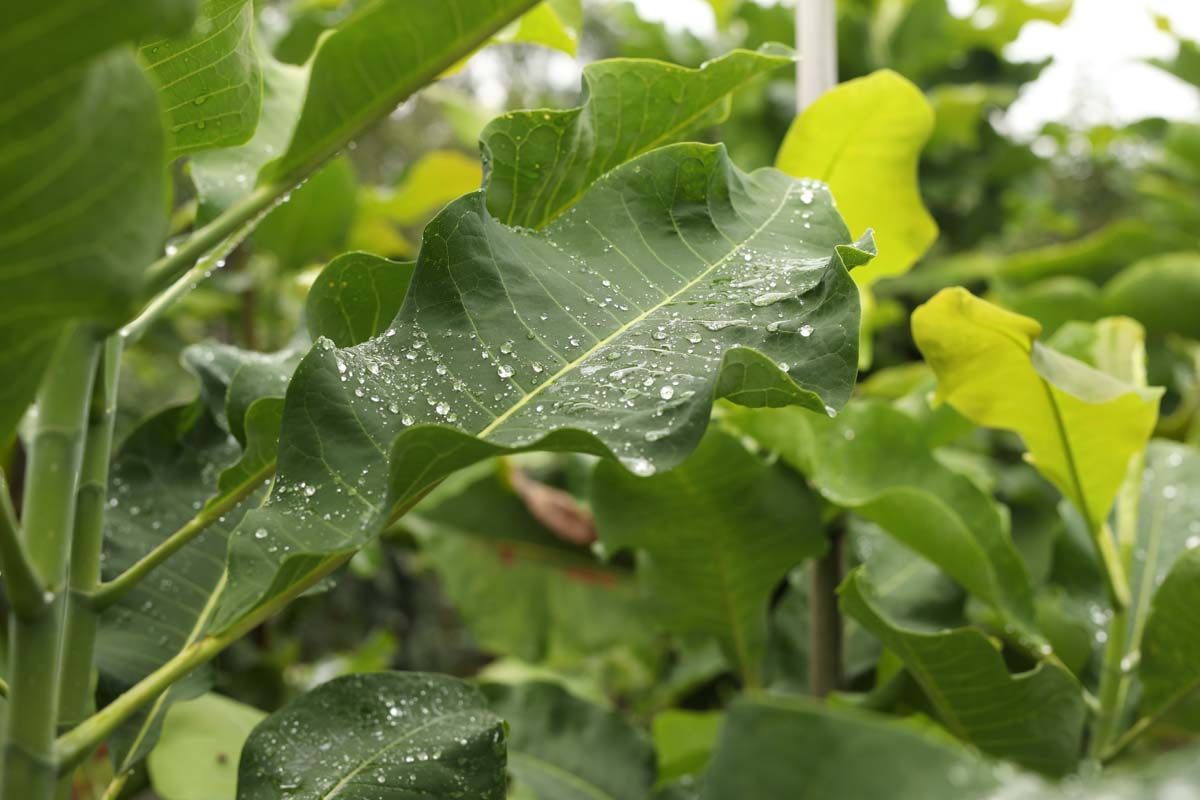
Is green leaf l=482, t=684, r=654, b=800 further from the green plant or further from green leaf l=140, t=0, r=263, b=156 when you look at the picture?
green leaf l=140, t=0, r=263, b=156

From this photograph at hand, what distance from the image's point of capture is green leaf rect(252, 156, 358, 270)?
5.29 ft

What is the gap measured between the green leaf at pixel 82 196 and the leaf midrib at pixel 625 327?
8.9 inches

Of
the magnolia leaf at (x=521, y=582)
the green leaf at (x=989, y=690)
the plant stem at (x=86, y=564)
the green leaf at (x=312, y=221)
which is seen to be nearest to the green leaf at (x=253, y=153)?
the plant stem at (x=86, y=564)

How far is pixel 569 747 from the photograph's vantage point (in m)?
1.03

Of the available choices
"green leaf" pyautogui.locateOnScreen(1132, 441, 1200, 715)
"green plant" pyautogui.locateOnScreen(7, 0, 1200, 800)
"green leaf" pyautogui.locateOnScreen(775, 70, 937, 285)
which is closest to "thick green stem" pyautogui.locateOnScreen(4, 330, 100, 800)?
"green plant" pyautogui.locateOnScreen(7, 0, 1200, 800)

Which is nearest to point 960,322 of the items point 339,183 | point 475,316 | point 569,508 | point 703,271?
point 703,271

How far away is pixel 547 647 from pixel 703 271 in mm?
882

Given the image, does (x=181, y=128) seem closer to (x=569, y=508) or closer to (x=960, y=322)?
(x=960, y=322)

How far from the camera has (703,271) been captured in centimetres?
63

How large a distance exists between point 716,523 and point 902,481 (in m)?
0.17

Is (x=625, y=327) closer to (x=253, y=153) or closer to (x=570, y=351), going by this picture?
(x=570, y=351)

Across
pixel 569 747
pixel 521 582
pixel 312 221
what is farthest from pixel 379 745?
pixel 312 221

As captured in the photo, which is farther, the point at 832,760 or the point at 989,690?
the point at 989,690

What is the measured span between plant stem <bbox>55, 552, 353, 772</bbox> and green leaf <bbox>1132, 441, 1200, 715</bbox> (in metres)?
0.60
